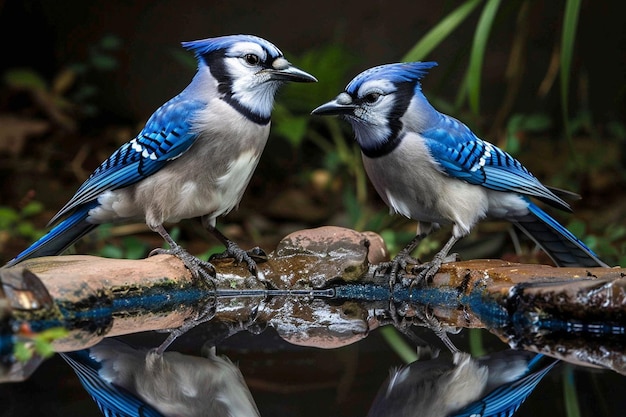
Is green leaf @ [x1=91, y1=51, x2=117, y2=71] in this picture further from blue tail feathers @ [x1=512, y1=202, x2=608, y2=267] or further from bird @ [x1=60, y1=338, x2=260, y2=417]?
bird @ [x1=60, y1=338, x2=260, y2=417]

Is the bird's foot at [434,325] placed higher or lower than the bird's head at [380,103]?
lower

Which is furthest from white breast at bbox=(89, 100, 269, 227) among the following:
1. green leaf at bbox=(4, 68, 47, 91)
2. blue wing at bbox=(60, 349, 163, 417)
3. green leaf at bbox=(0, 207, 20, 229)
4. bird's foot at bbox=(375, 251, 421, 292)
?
green leaf at bbox=(4, 68, 47, 91)

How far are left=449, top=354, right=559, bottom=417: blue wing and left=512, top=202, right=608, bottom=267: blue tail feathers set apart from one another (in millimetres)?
1397

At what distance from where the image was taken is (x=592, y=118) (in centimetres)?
692

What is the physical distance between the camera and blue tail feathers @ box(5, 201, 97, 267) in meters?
3.42

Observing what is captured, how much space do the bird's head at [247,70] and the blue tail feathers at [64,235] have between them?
732 millimetres

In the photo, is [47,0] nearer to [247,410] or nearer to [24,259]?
[24,259]

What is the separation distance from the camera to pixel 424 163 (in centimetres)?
335

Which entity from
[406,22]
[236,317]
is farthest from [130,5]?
[236,317]

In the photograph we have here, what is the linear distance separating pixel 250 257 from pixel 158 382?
1293 millimetres

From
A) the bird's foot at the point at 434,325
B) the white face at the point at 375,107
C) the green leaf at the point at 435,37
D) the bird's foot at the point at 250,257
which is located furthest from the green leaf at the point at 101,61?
the bird's foot at the point at 434,325

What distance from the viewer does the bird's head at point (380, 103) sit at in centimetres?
332

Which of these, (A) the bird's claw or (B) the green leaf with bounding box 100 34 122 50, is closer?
(A) the bird's claw

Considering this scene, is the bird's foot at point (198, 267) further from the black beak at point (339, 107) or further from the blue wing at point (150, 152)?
the black beak at point (339, 107)
